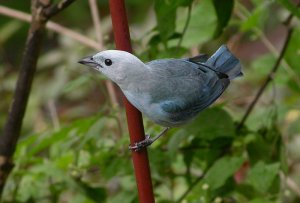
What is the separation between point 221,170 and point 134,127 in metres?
0.74

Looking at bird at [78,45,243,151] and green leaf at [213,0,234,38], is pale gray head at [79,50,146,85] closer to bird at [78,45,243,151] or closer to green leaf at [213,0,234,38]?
bird at [78,45,243,151]

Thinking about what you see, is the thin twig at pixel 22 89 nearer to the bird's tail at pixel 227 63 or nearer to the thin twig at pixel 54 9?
the thin twig at pixel 54 9

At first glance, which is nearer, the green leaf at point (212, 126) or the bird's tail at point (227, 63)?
the bird's tail at point (227, 63)

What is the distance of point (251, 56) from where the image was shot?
503cm

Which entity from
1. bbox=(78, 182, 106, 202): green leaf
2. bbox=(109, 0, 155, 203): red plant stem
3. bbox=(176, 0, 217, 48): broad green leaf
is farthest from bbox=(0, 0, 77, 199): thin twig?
bbox=(109, 0, 155, 203): red plant stem

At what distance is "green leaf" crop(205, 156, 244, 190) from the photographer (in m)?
2.10

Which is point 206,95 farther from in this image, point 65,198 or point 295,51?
point 65,198

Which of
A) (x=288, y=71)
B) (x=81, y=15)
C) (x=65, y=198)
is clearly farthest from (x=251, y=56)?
(x=288, y=71)

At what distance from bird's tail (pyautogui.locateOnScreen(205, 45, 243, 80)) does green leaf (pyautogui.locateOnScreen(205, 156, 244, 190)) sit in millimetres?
302

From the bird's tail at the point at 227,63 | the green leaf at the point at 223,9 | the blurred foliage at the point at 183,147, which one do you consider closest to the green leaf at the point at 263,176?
the blurred foliage at the point at 183,147

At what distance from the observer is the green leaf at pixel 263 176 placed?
2055mm

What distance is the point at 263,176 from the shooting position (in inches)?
81.4

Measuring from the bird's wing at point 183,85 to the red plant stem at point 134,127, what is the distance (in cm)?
25

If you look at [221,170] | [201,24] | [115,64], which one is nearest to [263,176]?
[221,170]
